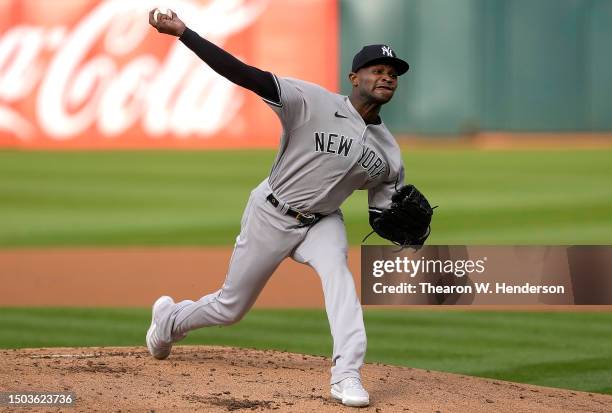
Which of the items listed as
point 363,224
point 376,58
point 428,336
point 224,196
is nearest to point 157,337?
point 376,58

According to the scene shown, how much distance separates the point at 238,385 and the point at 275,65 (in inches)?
465

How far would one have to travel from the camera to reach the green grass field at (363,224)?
23.4ft

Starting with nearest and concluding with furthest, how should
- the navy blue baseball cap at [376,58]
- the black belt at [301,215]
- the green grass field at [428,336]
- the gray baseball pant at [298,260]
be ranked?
the gray baseball pant at [298,260], the navy blue baseball cap at [376,58], the black belt at [301,215], the green grass field at [428,336]

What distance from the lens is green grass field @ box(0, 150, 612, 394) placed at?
7.12 metres

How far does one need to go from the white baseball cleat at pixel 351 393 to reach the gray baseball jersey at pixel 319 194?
0.07m

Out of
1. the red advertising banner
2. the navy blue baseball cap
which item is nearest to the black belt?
the navy blue baseball cap

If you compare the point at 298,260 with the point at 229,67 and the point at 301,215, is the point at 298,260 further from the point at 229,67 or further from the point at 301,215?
the point at 229,67

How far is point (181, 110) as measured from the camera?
53.9 feet

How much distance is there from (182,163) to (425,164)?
12.5 feet

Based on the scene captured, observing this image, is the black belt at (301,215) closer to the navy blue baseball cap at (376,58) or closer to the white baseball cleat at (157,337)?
the navy blue baseball cap at (376,58)

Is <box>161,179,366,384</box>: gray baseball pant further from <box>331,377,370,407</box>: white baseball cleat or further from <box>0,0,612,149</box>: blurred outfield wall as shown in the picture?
<box>0,0,612,149</box>: blurred outfield wall

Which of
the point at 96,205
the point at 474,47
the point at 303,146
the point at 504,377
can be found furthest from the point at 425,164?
the point at 303,146
